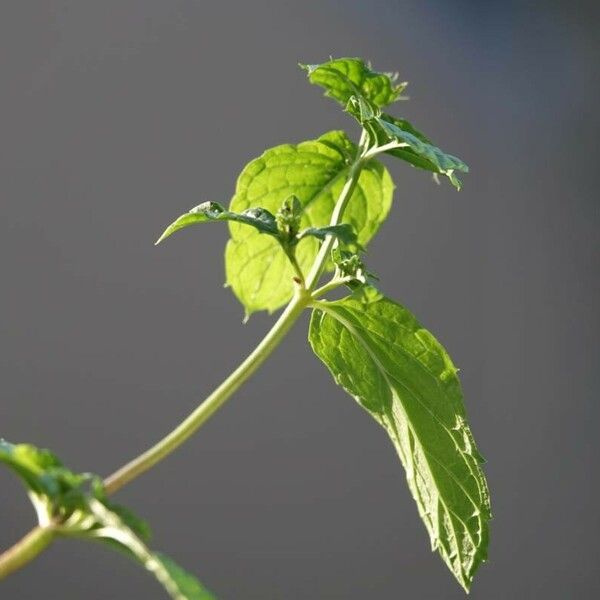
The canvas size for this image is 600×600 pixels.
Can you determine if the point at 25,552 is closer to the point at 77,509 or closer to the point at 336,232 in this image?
the point at 77,509

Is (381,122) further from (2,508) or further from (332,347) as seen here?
(2,508)

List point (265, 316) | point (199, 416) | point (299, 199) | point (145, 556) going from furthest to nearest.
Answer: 1. point (265, 316)
2. point (299, 199)
3. point (199, 416)
4. point (145, 556)

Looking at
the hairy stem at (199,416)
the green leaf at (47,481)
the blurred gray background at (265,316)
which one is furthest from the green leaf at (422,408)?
the blurred gray background at (265,316)

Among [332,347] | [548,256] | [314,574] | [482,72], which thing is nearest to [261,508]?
[314,574]

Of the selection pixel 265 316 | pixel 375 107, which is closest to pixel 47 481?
pixel 375 107

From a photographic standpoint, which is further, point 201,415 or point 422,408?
point 422,408

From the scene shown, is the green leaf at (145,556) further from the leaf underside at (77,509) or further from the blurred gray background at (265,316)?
the blurred gray background at (265,316)
